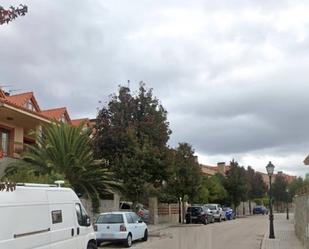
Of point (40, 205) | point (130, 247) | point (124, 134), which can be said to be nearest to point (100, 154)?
point (124, 134)

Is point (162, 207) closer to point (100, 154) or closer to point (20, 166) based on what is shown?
point (100, 154)

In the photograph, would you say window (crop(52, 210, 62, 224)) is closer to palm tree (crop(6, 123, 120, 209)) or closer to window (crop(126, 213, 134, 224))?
window (crop(126, 213, 134, 224))

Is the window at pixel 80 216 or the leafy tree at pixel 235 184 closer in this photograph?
the window at pixel 80 216

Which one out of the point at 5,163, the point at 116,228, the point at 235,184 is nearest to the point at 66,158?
the point at 5,163

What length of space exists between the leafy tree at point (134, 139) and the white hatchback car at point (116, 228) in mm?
7811

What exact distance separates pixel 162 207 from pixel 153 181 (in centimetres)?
1513

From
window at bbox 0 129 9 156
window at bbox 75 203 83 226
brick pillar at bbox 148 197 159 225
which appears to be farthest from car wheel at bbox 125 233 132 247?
brick pillar at bbox 148 197 159 225

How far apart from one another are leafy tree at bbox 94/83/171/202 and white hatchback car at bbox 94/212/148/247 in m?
7.81

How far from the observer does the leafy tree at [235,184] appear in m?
76.4

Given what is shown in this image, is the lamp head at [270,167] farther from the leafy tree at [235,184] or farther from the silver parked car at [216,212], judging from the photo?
the leafy tree at [235,184]

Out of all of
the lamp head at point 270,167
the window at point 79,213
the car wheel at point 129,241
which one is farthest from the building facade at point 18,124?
the window at point 79,213

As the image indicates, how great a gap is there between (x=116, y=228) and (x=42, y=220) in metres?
11.3

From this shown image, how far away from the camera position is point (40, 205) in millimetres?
13875

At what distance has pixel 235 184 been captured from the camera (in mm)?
76375
